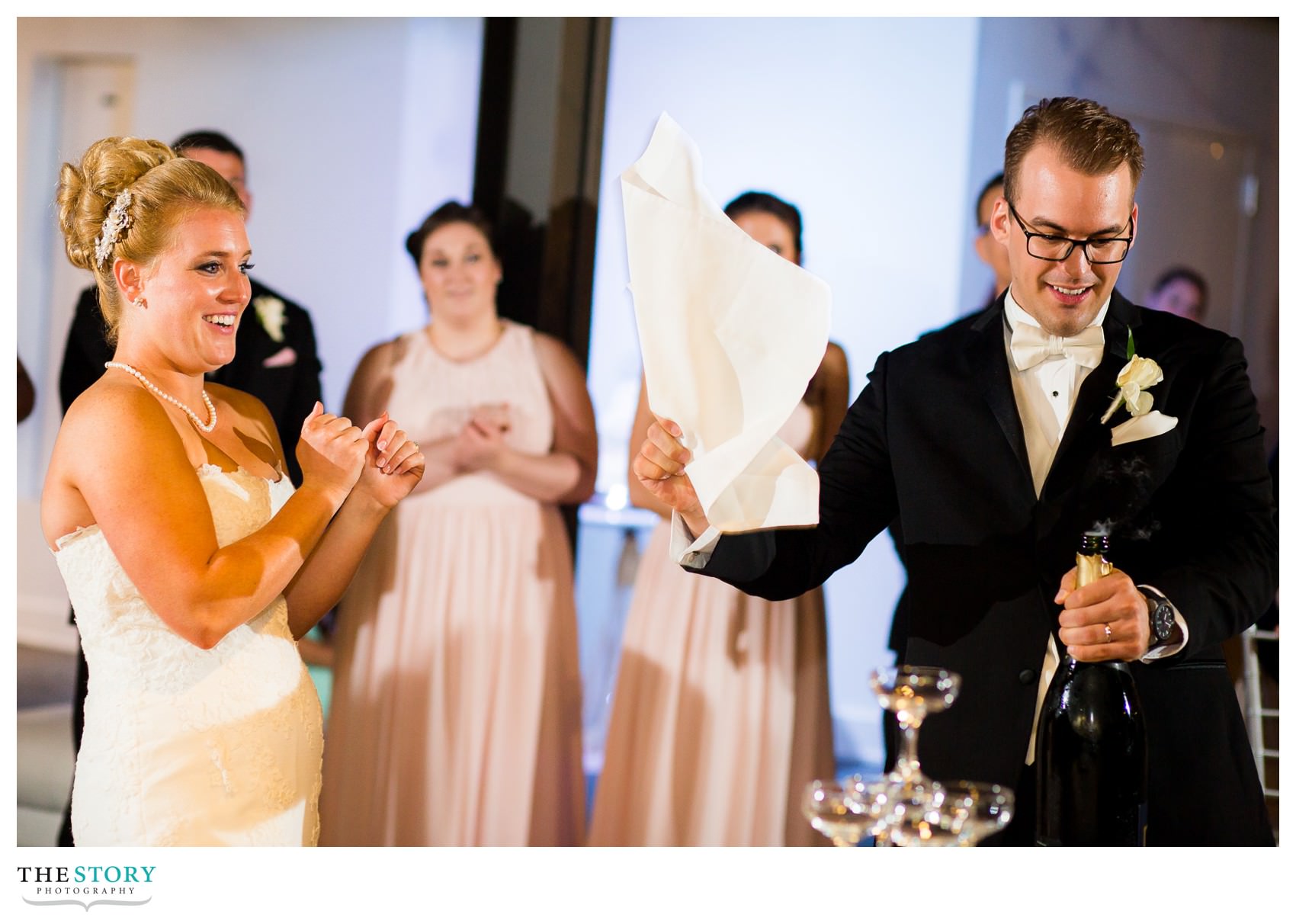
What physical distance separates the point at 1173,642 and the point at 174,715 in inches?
56.2

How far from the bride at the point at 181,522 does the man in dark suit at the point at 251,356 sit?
47.7 inches

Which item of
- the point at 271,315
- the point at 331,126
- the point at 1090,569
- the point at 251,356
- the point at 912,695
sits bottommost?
the point at 912,695

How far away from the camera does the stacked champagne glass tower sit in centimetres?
129

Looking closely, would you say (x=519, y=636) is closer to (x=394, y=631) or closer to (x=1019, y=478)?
(x=394, y=631)

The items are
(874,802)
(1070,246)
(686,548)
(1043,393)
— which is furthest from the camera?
(1043,393)

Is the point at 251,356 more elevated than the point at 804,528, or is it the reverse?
the point at 251,356

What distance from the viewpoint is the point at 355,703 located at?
3570 mm

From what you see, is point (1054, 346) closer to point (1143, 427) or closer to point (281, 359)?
point (1143, 427)

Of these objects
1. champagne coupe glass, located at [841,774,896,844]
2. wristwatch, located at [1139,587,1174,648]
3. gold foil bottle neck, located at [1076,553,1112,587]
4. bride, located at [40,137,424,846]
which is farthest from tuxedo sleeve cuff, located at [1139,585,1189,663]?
bride, located at [40,137,424,846]

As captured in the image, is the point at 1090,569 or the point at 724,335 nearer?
the point at 1090,569

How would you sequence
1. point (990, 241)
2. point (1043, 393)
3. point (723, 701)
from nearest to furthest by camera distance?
point (1043, 393), point (723, 701), point (990, 241)

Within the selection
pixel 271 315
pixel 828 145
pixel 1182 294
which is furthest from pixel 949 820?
pixel 1182 294

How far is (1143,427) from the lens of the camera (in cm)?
188
